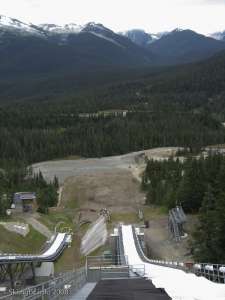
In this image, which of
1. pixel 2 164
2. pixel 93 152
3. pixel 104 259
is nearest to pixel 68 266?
pixel 104 259

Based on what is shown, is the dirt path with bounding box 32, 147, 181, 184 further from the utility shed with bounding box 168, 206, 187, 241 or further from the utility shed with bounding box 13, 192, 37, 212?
the utility shed with bounding box 168, 206, 187, 241

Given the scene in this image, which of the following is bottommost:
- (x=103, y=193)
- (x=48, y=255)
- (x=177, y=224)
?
(x=48, y=255)

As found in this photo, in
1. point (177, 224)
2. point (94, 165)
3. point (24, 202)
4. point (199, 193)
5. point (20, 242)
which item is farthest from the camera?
point (94, 165)

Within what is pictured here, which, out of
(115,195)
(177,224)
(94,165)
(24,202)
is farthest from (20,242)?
(94,165)

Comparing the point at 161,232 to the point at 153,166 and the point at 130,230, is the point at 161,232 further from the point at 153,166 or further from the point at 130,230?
the point at 153,166

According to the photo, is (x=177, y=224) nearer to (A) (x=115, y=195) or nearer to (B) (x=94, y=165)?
(A) (x=115, y=195)

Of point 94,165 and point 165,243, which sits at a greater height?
point 94,165

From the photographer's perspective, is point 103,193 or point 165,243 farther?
point 103,193

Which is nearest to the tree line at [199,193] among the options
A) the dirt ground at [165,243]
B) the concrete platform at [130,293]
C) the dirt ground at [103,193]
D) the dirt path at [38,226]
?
the dirt ground at [165,243]

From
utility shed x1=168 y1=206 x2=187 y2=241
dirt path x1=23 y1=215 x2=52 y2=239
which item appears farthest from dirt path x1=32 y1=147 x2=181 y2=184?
utility shed x1=168 y1=206 x2=187 y2=241
